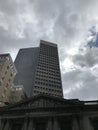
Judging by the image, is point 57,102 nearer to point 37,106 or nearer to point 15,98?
point 37,106

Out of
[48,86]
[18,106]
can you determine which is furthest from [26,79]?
[18,106]

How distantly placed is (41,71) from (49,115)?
256 ft

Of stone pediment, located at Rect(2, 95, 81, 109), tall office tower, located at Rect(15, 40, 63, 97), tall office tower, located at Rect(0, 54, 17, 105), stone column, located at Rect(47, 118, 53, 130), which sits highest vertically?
tall office tower, located at Rect(15, 40, 63, 97)

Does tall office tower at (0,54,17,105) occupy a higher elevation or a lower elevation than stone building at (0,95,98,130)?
higher

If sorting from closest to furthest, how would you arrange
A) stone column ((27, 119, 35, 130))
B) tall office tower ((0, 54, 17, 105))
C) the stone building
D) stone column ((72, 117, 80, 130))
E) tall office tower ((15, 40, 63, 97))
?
stone column ((72, 117, 80, 130)), the stone building, stone column ((27, 119, 35, 130)), tall office tower ((0, 54, 17, 105)), tall office tower ((15, 40, 63, 97))

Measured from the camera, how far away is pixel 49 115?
936 inches

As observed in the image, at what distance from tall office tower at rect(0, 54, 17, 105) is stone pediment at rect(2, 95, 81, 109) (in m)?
18.5

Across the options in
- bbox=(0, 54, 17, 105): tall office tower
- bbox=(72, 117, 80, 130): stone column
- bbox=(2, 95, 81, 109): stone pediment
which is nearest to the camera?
bbox=(72, 117, 80, 130): stone column

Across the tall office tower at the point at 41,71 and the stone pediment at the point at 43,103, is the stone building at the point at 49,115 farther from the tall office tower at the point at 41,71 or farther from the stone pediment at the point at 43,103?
the tall office tower at the point at 41,71

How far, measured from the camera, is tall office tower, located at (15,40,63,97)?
302ft

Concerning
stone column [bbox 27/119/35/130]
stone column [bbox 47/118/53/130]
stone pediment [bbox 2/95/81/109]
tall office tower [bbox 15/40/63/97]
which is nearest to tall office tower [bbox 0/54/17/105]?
stone pediment [bbox 2/95/81/109]

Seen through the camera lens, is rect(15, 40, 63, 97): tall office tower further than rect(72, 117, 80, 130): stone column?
Yes

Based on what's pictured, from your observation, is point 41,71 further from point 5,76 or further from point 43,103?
point 43,103

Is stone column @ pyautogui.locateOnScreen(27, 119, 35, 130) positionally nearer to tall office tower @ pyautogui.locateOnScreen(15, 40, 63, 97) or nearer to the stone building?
the stone building
